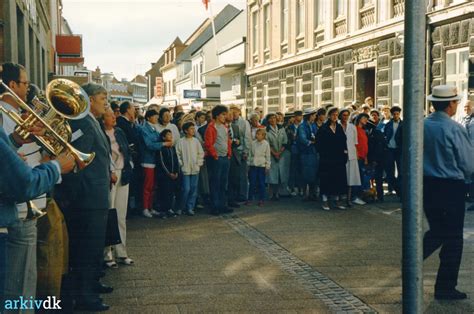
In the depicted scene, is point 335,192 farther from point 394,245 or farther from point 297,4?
point 297,4

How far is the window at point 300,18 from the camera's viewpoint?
3073cm

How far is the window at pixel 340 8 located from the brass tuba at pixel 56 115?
70.4 feet

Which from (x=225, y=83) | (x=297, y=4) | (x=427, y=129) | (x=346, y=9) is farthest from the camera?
(x=225, y=83)

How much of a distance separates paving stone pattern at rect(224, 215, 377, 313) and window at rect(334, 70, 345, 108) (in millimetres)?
15584

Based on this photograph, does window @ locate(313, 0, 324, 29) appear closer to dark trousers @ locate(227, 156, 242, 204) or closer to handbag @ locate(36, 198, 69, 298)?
dark trousers @ locate(227, 156, 242, 204)

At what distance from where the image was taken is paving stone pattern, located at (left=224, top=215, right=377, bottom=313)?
6.09 metres

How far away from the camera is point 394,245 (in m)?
8.99

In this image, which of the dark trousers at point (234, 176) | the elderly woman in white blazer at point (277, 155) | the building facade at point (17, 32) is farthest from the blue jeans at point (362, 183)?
the building facade at point (17, 32)

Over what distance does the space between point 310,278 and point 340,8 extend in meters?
20.2

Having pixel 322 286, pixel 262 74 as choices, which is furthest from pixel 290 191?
pixel 262 74

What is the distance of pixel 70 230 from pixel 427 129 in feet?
11.2

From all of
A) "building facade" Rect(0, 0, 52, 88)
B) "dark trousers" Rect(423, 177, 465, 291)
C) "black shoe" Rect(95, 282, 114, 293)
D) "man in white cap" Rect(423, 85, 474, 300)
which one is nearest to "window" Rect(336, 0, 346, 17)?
"building facade" Rect(0, 0, 52, 88)

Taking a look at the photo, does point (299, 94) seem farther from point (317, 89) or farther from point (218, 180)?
point (218, 180)

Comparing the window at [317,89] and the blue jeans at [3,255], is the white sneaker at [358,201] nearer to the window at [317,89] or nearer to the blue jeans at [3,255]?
the blue jeans at [3,255]
